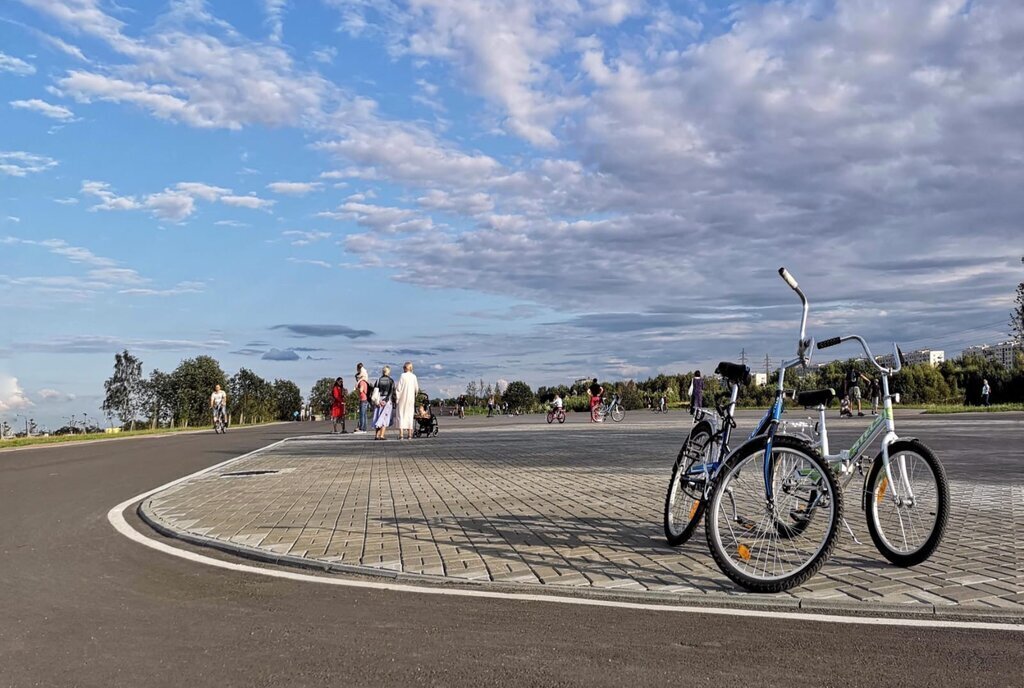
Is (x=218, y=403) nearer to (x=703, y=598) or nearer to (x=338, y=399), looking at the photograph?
(x=338, y=399)

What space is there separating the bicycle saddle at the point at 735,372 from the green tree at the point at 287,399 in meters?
68.9

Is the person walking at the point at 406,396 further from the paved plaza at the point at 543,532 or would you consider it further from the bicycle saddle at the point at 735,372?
the bicycle saddle at the point at 735,372

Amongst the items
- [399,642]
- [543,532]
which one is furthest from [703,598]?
[543,532]

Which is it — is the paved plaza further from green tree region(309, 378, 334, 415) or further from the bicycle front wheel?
green tree region(309, 378, 334, 415)

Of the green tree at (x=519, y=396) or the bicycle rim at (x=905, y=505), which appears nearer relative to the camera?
the bicycle rim at (x=905, y=505)

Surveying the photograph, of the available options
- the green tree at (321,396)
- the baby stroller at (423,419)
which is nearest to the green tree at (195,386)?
the green tree at (321,396)

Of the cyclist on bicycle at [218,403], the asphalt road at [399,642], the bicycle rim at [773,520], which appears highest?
the cyclist on bicycle at [218,403]

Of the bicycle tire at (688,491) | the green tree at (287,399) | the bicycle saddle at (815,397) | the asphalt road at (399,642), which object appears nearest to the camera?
the asphalt road at (399,642)

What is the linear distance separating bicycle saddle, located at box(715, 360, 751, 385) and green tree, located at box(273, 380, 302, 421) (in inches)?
2712

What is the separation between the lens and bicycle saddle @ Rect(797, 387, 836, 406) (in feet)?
21.2

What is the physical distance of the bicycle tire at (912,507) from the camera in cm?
616

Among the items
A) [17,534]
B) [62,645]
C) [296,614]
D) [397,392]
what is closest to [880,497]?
[296,614]

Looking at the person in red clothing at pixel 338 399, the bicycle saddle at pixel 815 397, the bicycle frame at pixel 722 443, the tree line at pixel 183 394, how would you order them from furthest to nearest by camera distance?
1. the tree line at pixel 183 394
2. the person in red clothing at pixel 338 399
3. the bicycle frame at pixel 722 443
4. the bicycle saddle at pixel 815 397

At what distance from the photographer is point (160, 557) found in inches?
289
